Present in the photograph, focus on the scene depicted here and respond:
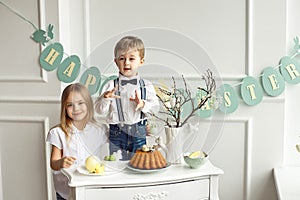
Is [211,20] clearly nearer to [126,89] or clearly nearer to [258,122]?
[258,122]

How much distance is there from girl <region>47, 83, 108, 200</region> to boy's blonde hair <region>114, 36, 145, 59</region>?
0.19 meters

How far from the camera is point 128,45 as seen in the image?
161cm

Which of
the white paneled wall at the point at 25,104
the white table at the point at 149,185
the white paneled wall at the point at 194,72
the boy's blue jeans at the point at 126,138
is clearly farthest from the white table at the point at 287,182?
the white paneled wall at the point at 25,104

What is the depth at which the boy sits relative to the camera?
1613mm

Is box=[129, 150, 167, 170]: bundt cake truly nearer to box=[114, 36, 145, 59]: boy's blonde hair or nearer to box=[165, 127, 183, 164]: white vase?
box=[165, 127, 183, 164]: white vase

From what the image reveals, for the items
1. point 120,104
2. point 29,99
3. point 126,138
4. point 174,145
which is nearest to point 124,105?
point 120,104

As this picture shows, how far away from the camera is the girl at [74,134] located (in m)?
1.68

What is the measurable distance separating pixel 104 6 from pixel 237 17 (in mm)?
638

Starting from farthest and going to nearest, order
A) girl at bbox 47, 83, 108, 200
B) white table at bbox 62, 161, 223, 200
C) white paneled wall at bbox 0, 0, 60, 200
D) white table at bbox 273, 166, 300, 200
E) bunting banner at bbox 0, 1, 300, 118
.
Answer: white paneled wall at bbox 0, 0, 60, 200
bunting banner at bbox 0, 1, 300, 118
white table at bbox 273, 166, 300, 200
girl at bbox 47, 83, 108, 200
white table at bbox 62, 161, 223, 200

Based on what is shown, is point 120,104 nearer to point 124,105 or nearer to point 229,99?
point 124,105

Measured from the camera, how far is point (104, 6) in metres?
2.21

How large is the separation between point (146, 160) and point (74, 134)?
351 mm

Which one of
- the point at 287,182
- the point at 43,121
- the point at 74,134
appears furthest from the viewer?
the point at 43,121

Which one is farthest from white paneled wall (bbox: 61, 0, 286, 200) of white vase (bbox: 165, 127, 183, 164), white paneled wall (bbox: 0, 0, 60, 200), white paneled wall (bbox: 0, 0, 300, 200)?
white vase (bbox: 165, 127, 183, 164)
